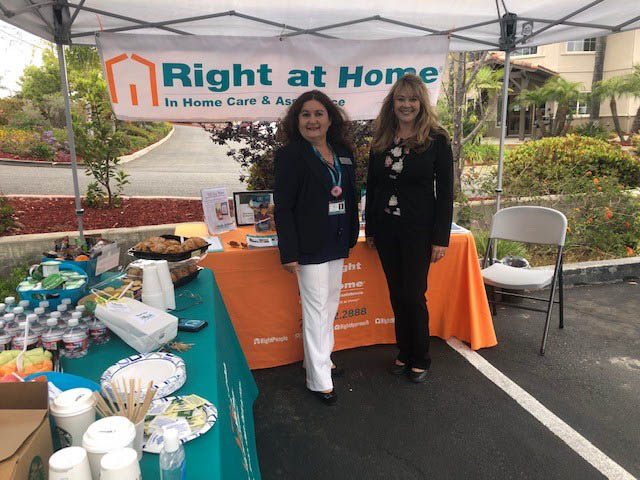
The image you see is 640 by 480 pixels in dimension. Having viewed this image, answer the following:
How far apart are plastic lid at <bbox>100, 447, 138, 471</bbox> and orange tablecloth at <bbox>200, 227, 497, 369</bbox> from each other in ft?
6.45

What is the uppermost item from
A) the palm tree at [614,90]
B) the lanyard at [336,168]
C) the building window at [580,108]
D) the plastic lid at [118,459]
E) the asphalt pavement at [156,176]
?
the palm tree at [614,90]

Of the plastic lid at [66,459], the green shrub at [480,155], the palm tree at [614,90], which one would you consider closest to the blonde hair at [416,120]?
the plastic lid at [66,459]

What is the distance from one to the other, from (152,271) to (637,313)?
395 cm

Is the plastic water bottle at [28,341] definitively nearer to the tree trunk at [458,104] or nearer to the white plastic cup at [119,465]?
the white plastic cup at [119,465]

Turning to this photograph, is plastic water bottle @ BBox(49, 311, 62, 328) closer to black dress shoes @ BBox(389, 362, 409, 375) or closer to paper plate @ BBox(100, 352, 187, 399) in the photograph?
paper plate @ BBox(100, 352, 187, 399)

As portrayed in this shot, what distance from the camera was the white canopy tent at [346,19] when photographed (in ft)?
9.55

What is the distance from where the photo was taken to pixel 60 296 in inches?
64.2

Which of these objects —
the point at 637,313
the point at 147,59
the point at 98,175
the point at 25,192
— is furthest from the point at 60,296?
the point at 25,192

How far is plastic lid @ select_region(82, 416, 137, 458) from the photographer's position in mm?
744

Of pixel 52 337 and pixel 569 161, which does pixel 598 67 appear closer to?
pixel 569 161

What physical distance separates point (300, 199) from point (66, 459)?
68.6 inches

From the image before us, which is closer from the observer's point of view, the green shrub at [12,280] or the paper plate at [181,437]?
the paper plate at [181,437]

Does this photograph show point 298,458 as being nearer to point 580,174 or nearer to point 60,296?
point 60,296

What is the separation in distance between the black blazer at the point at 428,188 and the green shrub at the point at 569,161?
4340mm
